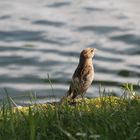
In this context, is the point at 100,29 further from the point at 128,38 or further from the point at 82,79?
the point at 82,79

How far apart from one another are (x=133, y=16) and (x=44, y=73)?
16.1 feet

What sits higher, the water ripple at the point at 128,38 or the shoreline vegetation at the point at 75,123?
the water ripple at the point at 128,38

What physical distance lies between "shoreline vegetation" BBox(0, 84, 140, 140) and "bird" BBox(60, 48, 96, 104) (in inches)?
51.7

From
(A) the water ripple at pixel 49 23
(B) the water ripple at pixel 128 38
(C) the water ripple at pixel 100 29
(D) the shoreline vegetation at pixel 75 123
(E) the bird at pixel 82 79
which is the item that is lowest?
(D) the shoreline vegetation at pixel 75 123

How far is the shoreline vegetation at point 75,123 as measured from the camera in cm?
688

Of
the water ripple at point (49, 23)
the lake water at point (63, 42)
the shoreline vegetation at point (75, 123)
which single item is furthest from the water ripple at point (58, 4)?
the shoreline vegetation at point (75, 123)

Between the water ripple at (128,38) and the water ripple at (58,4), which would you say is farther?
the water ripple at (58,4)

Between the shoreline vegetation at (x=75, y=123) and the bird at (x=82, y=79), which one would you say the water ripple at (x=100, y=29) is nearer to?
the bird at (x=82, y=79)

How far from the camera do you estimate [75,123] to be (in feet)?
23.5

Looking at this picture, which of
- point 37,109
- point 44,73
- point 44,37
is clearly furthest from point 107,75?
point 37,109

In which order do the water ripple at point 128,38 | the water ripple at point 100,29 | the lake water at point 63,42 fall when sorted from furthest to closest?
the water ripple at point 100,29
the water ripple at point 128,38
the lake water at point 63,42

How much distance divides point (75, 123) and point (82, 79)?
2.84 m

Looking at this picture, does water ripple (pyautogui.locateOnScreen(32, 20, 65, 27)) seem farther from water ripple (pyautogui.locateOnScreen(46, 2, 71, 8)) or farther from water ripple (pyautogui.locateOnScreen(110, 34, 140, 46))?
water ripple (pyautogui.locateOnScreen(110, 34, 140, 46))

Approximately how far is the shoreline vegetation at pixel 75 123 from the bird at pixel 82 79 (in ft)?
4.31
